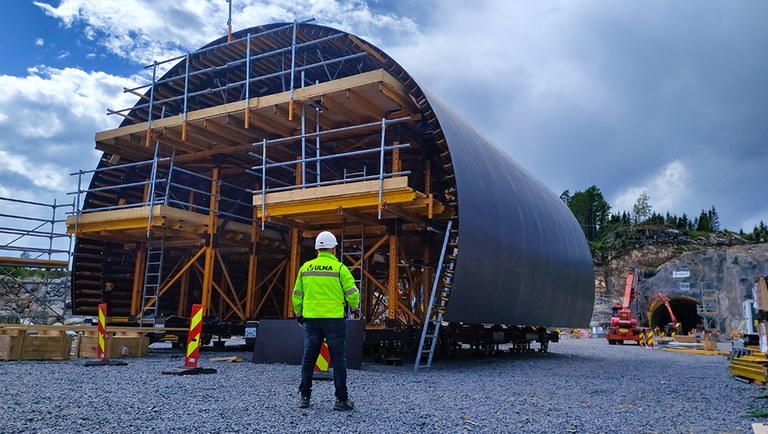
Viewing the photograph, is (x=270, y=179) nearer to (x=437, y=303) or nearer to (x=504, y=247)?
(x=437, y=303)

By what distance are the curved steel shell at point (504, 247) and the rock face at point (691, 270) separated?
23.1 metres

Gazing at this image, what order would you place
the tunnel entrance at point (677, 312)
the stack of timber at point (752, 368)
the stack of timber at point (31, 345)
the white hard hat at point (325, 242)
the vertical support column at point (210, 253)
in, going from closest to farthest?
the white hard hat at point (325, 242), the stack of timber at point (752, 368), the stack of timber at point (31, 345), the vertical support column at point (210, 253), the tunnel entrance at point (677, 312)

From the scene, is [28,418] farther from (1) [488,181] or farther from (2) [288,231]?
(2) [288,231]

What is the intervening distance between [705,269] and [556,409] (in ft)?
136

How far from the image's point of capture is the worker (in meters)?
6.06

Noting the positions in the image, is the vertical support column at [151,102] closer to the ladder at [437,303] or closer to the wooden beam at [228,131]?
the wooden beam at [228,131]

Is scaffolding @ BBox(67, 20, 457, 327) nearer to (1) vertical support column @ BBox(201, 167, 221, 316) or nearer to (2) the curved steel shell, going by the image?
(1) vertical support column @ BBox(201, 167, 221, 316)

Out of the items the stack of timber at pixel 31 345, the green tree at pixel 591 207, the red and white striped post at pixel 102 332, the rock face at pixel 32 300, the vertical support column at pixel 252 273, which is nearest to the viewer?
the stack of timber at pixel 31 345

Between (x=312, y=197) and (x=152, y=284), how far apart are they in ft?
22.4

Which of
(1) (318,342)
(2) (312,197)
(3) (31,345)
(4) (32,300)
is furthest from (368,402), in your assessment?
(4) (32,300)

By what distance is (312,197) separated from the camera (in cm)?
1188

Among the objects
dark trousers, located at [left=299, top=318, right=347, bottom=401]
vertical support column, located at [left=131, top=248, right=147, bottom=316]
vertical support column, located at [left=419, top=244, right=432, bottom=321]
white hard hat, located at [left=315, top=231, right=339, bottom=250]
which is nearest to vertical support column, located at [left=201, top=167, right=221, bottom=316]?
vertical support column, located at [left=131, top=248, right=147, bottom=316]

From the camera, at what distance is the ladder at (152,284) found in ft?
49.2

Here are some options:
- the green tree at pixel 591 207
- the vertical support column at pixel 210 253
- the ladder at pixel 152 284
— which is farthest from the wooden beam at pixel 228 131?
the green tree at pixel 591 207
